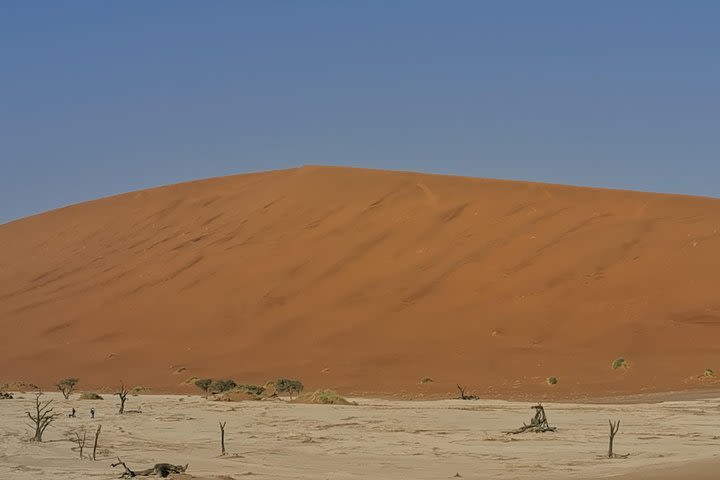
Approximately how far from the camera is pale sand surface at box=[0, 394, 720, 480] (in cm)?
1372

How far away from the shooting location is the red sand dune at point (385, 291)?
29.2 m

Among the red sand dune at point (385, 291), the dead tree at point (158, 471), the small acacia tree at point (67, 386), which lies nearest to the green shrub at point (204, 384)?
the red sand dune at point (385, 291)

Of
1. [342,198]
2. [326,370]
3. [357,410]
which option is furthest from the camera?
[342,198]

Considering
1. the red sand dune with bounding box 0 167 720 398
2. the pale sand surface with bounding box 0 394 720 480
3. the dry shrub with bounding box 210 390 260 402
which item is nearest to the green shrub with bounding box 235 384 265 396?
the dry shrub with bounding box 210 390 260 402

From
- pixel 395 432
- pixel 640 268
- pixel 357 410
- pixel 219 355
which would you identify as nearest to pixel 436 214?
pixel 640 268

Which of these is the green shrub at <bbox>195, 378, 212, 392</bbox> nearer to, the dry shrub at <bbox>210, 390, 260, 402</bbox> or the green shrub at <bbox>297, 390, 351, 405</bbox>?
the dry shrub at <bbox>210, 390, 260, 402</bbox>

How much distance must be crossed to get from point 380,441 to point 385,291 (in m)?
20.1

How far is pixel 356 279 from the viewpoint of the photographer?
3912 cm

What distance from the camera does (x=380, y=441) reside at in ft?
56.6

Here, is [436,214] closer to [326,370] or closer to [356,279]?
[356,279]

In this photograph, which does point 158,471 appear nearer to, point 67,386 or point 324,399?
point 324,399

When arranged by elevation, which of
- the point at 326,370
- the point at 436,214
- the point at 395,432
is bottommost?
the point at 395,432

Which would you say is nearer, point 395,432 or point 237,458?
point 237,458

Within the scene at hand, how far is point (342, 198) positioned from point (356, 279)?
458 inches
